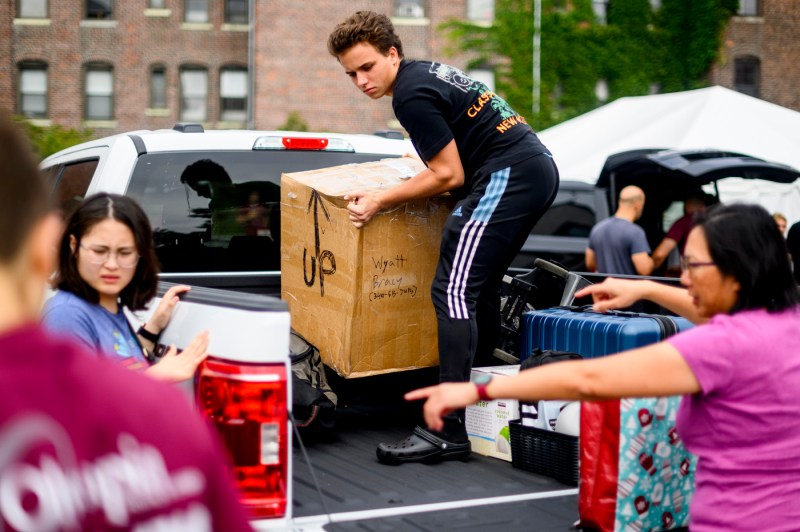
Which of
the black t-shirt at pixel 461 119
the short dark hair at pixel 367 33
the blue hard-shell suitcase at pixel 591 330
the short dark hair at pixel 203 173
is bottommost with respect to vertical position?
the blue hard-shell suitcase at pixel 591 330

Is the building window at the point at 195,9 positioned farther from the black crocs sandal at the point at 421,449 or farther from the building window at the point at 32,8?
the black crocs sandal at the point at 421,449

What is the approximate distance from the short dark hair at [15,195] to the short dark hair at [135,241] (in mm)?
1865

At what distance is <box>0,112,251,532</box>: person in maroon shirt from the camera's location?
1051 millimetres

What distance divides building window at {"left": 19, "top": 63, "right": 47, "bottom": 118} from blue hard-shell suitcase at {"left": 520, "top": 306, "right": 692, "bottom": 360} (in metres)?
33.5

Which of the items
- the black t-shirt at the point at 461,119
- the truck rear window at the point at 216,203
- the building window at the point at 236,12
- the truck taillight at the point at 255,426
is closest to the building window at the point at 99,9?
the building window at the point at 236,12

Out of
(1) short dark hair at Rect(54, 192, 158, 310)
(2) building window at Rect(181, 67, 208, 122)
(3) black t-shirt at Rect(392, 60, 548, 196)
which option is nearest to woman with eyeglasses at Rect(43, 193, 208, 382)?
(1) short dark hair at Rect(54, 192, 158, 310)

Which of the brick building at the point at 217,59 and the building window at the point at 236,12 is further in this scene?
the building window at the point at 236,12

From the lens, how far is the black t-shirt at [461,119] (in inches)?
160

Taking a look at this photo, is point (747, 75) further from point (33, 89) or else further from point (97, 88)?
point (33, 89)

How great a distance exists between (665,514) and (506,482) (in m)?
0.53

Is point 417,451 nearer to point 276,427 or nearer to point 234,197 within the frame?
point 276,427

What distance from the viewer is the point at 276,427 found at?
7.95 feet

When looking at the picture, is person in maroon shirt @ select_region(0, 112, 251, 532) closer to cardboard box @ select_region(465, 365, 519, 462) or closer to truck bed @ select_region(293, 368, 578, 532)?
truck bed @ select_region(293, 368, 578, 532)

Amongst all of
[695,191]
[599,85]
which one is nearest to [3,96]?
[599,85]
